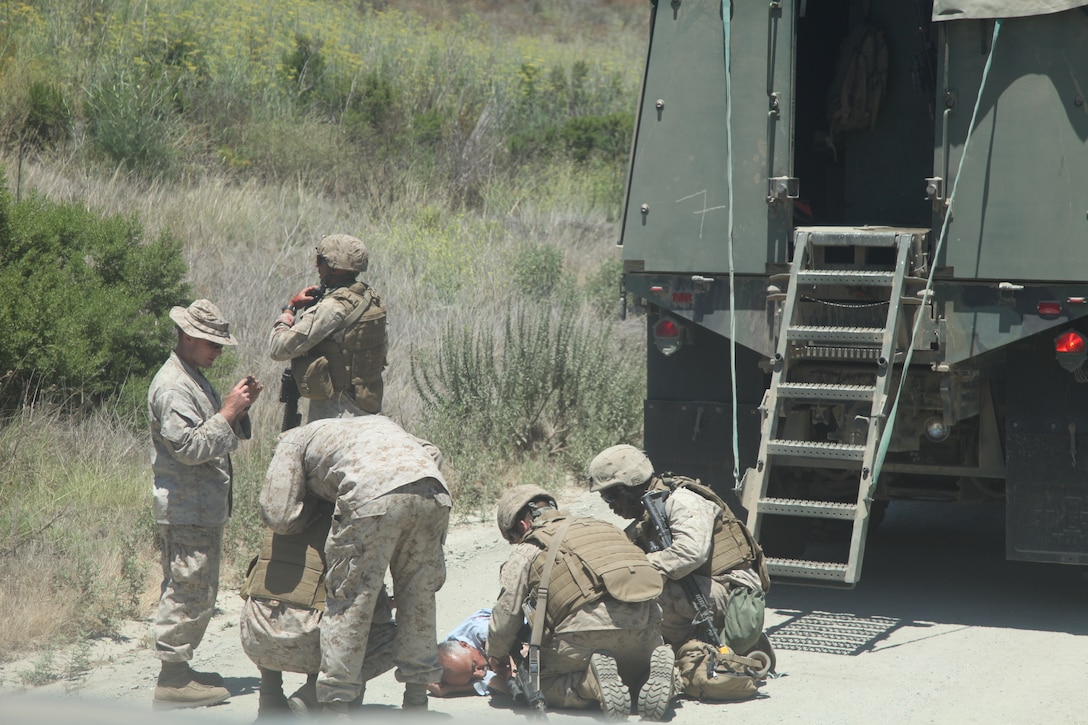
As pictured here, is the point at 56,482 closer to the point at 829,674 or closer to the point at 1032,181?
the point at 829,674

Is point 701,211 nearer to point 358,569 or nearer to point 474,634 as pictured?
point 474,634

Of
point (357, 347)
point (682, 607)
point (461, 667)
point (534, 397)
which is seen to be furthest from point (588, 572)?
point (534, 397)

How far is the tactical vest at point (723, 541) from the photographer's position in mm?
5266

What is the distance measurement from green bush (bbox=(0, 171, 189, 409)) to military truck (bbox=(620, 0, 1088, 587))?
3.93 meters

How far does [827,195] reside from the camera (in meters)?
8.42

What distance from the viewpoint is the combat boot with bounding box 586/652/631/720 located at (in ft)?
15.2

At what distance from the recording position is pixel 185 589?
16.2ft

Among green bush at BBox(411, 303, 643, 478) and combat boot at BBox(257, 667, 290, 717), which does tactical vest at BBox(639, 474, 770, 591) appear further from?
green bush at BBox(411, 303, 643, 478)

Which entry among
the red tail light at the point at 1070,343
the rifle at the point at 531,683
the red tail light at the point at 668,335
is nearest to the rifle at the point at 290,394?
the rifle at the point at 531,683

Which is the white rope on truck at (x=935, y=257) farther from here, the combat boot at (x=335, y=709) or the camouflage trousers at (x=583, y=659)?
the combat boot at (x=335, y=709)

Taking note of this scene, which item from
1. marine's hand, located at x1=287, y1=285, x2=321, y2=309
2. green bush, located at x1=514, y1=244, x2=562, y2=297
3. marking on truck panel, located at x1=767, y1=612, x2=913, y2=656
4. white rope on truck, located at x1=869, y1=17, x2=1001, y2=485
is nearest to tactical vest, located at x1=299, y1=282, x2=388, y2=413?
marine's hand, located at x1=287, y1=285, x2=321, y2=309

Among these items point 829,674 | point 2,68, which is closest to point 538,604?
point 829,674

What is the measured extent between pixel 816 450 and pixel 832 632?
943 millimetres

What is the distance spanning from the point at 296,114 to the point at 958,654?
12.6 m
